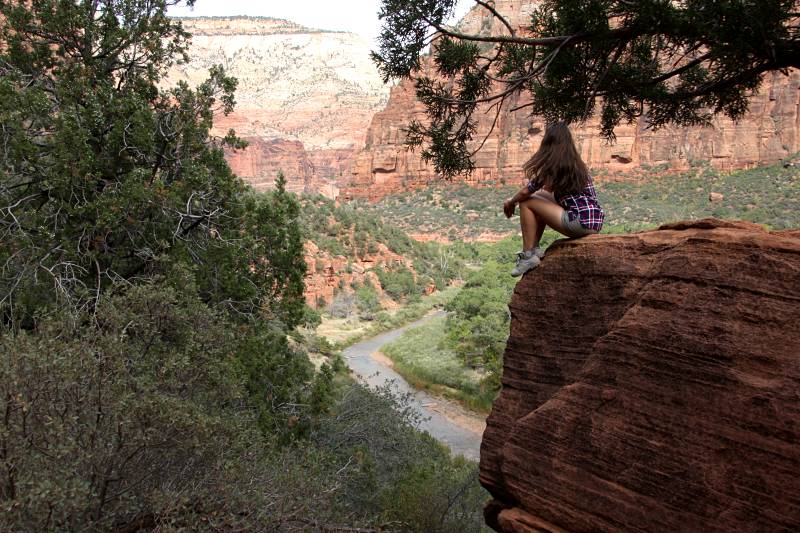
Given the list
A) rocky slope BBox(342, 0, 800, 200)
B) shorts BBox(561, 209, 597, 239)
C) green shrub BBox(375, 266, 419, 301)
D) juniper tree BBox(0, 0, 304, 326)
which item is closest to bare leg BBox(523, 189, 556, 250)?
shorts BBox(561, 209, 597, 239)

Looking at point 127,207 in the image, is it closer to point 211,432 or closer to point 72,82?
point 72,82

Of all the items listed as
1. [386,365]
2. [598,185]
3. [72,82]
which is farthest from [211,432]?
[598,185]

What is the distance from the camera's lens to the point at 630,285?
327 centimetres

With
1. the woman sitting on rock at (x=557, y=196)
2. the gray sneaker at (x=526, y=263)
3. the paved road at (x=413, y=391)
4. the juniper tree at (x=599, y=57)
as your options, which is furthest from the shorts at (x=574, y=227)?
the paved road at (x=413, y=391)

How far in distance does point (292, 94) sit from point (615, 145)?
116 metres

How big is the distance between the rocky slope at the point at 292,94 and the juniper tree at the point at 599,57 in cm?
10483

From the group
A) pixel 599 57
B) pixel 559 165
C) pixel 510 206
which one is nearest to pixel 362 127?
pixel 599 57

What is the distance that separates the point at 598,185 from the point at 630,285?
65.5 metres

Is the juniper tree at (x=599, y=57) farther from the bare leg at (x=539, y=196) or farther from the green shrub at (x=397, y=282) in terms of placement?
the green shrub at (x=397, y=282)

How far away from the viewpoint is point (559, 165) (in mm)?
3740

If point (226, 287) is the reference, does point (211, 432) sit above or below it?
below

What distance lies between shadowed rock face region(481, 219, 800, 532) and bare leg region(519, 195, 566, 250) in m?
0.26

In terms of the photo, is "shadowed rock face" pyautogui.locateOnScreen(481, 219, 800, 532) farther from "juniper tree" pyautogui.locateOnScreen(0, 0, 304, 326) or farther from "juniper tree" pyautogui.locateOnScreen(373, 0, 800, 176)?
"juniper tree" pyautogui.locateOnScreen(0, 0, 304, 326)

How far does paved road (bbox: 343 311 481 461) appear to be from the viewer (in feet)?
49.4
